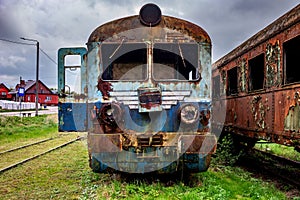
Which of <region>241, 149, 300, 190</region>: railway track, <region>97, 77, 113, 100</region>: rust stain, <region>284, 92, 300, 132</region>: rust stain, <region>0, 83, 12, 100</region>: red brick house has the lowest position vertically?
<region>241, 149, 300, 190</region>: railway track

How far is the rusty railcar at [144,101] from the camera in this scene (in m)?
5.10

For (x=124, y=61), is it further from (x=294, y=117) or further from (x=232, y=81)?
(x=232, y=81)

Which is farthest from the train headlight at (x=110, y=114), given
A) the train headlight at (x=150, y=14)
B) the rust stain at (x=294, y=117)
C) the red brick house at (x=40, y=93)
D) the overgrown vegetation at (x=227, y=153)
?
the red brick house at (x=40, y=93)

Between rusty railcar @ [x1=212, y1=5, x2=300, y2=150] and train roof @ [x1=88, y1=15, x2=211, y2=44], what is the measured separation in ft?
4.78

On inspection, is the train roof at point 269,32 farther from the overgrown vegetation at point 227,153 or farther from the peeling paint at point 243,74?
the overgrown vegetation at point 227,153

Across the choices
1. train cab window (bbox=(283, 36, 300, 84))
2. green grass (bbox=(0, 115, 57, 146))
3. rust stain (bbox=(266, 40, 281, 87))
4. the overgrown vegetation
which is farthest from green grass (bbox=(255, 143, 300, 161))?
green grass (bbox=(0, 115, 57, 146))

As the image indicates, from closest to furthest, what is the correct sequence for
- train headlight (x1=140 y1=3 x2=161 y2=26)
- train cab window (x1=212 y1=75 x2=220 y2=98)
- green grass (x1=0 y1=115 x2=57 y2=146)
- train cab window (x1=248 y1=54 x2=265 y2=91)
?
train headlight (x1=140 y1=3 x2=161 y2=26), train cab window (x1=248 y1=54 x2=265 y2=91), train cab window (x1=212 y1=75 x2=220 y2=98), green grass (x1=0 y1=115 x2=57 y2=146)

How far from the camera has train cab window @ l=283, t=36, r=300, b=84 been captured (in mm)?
6059

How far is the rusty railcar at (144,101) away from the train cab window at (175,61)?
0.02 meters

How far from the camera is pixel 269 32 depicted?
638 cm

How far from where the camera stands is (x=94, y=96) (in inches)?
208

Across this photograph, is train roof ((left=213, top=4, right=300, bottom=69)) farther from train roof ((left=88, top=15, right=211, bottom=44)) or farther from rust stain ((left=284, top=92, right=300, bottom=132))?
train roof ((left=88, top=15, right=211, bottom=44))

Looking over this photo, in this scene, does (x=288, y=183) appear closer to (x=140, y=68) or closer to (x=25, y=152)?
(x=140, y=68)

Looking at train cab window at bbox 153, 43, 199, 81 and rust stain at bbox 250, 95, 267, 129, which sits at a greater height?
train cab window at bbox 153, 43, 199, 81
